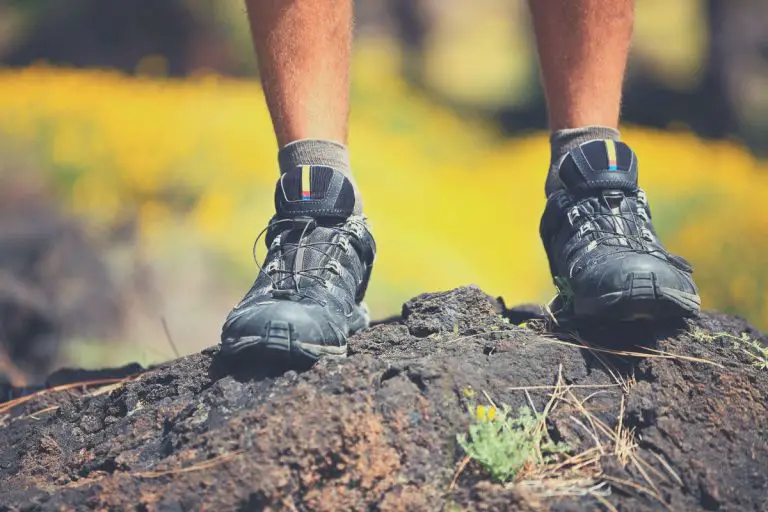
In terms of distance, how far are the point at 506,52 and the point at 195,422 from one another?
15012mm

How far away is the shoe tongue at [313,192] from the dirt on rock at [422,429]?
0.39 metres

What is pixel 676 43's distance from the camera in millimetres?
13602

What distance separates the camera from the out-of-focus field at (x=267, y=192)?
6344 millimetres

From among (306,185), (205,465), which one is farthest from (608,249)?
(205,465)

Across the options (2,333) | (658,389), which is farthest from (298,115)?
(2,333)

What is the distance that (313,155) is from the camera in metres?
2.35

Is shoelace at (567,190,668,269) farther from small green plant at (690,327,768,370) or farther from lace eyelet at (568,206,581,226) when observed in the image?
small green plant at (690,327,768,370)

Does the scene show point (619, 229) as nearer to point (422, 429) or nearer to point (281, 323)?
point (422, 429)

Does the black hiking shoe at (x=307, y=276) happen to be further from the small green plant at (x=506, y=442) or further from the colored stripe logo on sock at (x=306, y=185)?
the small green plant at (x=506, y=442)

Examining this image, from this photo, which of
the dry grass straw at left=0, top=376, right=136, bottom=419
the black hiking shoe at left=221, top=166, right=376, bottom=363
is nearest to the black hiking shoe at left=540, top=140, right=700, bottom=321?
the black hiking shoe at left=221, top=166, right=376, bottom=363

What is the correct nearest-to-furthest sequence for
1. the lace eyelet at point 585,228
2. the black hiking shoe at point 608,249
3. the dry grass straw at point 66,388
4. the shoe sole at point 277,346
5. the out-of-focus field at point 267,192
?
1. the shoe sole at point 277,346
2. the black hiking shoe at point 608,249
3. the lace eyelet at point 585,228
4. the dry grass straw at point 66,388
5. the out-of-focus field at point 267,192

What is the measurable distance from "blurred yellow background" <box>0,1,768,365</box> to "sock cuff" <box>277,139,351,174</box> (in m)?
2.48

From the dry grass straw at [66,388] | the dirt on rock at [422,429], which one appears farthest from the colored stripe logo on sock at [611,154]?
the dry grass straw at [66,388]

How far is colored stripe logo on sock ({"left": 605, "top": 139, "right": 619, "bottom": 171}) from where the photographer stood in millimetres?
2303
